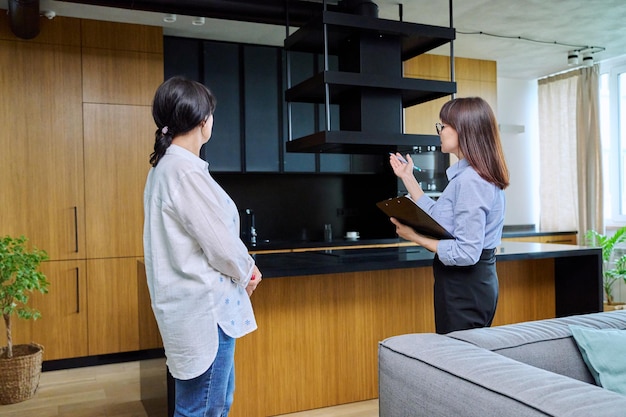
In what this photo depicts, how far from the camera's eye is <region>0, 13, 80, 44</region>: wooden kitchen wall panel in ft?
13.8

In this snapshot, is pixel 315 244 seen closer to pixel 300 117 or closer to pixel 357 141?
pixel 300 117

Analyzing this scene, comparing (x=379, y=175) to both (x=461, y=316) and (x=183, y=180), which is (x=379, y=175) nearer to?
(x=461, y=316)

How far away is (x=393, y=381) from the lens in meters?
1.45

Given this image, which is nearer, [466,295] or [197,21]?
[466,295]

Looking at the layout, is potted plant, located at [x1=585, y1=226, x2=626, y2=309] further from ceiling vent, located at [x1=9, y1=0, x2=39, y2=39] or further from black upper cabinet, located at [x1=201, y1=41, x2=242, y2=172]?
ceiling vent, located at [x1=9, y1=0, x2=39, y2=39]

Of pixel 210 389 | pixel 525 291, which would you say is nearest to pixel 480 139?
pixel 210 389

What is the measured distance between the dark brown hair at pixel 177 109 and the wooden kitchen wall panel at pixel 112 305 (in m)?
2.92

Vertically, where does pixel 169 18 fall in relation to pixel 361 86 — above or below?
above

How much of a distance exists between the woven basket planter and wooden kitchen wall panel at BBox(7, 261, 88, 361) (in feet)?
1.98

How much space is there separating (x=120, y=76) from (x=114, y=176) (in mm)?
799

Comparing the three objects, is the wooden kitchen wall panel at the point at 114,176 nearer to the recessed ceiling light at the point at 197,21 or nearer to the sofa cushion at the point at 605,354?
the recessed ceiling light at the point at 197,21

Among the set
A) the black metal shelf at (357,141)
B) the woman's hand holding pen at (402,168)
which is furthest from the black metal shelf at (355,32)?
the woman's hand holding pen at (402,168)

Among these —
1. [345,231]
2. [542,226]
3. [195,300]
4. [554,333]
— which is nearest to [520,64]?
[542,226]

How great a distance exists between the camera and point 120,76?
446 cm
